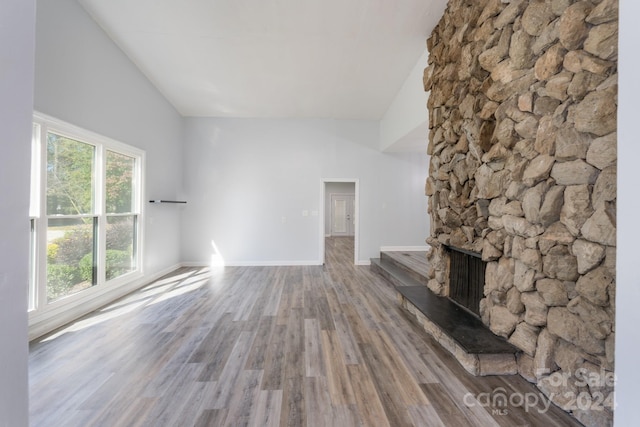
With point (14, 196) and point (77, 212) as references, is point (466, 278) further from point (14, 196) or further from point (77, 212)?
point (77, 212)

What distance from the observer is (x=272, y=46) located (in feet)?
11.0

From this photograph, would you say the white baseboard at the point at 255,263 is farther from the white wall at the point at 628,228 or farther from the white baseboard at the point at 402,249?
the white wall at the point at 628,228

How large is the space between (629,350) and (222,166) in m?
5.83

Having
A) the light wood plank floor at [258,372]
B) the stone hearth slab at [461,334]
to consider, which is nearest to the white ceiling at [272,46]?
the stone hearth slab at [461,334]

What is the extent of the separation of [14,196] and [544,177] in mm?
2619

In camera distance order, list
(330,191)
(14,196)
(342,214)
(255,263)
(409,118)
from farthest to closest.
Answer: (342,214) < (330,191) < (255,263) < (409,118) < (14,196)

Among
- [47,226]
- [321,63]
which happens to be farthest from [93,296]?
[321,63]

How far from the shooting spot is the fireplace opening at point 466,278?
2404 mm

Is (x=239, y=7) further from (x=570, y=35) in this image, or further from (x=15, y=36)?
(x=570, y=35)

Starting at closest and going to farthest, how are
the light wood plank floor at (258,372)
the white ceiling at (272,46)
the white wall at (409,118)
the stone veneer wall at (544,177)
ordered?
the stone veneer wall at (544,177) < the light wood plank floor at (258,372) < the white ceiling at (272,46) < the white wall at (409,118)

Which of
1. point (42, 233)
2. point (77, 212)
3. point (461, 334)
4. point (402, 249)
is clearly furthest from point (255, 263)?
point (461, 334)

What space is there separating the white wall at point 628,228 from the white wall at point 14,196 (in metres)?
1.84

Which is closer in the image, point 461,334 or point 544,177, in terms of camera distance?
point 544,177

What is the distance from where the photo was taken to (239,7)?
277 cm
